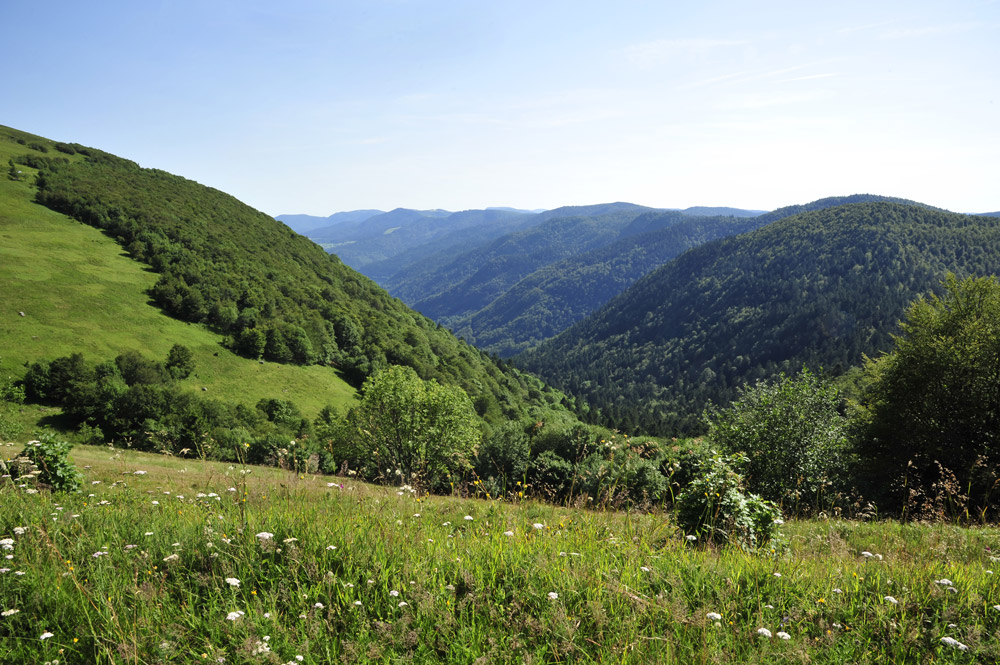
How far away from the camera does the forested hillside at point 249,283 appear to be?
7838cm

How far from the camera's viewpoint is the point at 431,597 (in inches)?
138

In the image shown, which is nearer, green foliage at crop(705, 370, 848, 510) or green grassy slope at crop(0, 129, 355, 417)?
green foliage at crop(705, 370, 848, 510)

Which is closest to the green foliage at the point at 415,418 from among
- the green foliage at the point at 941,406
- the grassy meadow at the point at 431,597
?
the green foliage at the point at 941,406

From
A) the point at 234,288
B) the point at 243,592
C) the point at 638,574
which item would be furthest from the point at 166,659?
the point at 234,288

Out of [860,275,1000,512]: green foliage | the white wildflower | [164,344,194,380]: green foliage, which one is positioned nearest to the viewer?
the white wildflower

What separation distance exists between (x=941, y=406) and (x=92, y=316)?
81671mm

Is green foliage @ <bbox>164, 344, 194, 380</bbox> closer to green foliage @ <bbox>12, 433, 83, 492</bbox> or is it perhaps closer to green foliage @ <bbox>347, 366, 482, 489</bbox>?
green foliage @ <bbox>347, 366, 482, 489</bbox>

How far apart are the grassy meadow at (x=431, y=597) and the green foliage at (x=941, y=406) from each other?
18.3 meters

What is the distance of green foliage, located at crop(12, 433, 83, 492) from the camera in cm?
742

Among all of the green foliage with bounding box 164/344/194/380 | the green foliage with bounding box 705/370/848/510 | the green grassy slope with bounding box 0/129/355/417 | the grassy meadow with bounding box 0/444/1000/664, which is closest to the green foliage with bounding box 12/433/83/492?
the grassy meadow with bounding box 0/444/1000/664

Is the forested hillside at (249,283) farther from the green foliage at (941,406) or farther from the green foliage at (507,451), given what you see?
the green foliage at (941,406)

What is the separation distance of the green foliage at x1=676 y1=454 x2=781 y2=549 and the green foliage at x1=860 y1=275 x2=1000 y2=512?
16.3 metres

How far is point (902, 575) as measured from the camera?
4180 millimetres

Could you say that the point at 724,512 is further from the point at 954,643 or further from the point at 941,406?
the point at 941,406
